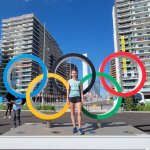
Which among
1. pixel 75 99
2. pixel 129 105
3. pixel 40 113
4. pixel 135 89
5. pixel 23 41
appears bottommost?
pixel 129 105

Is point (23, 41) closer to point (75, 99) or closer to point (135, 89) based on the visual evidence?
point (135, 89)

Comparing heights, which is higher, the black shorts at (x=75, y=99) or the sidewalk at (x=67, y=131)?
the black shorts at (x=75, y=99)

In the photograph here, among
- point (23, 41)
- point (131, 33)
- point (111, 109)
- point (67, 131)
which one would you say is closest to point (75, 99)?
point (67, 131)

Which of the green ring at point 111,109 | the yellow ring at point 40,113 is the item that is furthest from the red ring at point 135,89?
the yellow ring at point 40,113

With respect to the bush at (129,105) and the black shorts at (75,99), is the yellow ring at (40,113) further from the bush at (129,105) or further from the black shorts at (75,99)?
the bush at (129,105)

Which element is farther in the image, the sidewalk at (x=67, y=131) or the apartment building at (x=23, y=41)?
the apartment building at (x=23, y=41)

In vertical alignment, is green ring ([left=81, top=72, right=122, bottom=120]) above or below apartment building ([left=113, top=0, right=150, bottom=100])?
below

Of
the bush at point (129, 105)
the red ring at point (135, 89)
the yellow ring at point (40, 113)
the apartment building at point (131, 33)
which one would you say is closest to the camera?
the yellow ring at point (40, 113)

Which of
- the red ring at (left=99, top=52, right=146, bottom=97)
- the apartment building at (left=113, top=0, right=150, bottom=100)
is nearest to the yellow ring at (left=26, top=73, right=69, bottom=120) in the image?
the red ring at (left=99, top=52, right=146, bottom=97)

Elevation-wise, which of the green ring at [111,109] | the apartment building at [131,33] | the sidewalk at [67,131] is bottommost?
the sidewalk at [67,131]

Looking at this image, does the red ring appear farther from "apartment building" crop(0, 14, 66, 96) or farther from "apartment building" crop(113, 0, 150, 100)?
"apartment building" crop(0, 14, 66, 96)

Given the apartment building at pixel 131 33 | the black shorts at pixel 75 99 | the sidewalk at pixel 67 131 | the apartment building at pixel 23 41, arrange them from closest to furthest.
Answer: the sidewalk at pixel 67 131 < the black shorts at pixel 75 99 < the apartment building at pixel 131 33 < the apartment building at pixel 23 41

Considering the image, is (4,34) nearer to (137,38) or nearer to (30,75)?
(30,75)

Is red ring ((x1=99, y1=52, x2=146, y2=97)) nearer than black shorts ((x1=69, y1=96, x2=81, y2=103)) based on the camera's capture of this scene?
No
